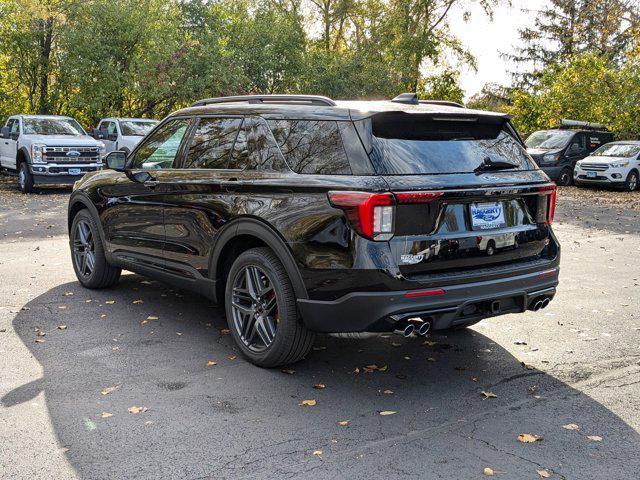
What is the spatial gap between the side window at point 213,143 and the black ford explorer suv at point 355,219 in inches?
0.6

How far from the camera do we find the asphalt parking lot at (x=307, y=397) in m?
3.48

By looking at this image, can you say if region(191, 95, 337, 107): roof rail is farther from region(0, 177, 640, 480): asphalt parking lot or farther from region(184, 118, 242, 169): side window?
region(0, 177, 640, 480): asphalt parking lot

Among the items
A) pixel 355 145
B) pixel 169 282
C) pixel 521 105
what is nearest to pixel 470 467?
pixel 355 145

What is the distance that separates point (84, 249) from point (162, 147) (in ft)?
5.95

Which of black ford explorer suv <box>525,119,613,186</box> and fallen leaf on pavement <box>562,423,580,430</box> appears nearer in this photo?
fallen leaf on pavement <box>562,423,580,430</box>

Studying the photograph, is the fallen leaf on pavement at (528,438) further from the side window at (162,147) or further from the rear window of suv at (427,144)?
the side window at (162,147)

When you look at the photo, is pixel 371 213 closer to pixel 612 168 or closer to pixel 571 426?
pixel 571 426

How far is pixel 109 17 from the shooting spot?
24.7 m

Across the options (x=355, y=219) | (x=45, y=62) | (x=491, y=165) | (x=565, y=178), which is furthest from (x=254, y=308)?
(x=45, y=62)

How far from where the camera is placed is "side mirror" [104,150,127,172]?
627 cm

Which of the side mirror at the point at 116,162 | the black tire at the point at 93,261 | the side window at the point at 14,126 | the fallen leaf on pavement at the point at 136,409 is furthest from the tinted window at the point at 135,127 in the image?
the fallen leaf on pavement at the point at 136,409

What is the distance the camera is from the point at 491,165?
4.57 m

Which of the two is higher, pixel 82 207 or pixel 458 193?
pixel 458 193

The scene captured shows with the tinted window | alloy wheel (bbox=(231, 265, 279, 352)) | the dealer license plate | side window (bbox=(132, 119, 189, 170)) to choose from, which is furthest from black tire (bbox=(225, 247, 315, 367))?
the tinted window
